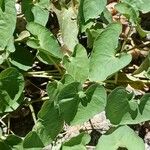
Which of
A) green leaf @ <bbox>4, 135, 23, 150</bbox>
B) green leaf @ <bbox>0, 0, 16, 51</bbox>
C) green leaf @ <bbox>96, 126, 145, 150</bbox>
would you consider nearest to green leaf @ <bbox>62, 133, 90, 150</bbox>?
green leaf @ <bbox>96, 126, 145, 150</bbox>

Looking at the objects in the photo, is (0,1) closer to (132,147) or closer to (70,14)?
(70,14)

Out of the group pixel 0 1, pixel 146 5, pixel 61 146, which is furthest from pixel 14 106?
pixel 146 5

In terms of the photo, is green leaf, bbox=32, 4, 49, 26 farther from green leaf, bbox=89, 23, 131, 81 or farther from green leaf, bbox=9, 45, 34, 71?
green leaf, bbox=89, 23, 131, 81

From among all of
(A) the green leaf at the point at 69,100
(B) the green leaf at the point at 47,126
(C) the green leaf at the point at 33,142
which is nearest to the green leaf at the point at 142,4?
(A) the green leaf at the point at 69,100

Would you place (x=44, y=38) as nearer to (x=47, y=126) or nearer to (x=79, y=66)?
(x=79, y=66)

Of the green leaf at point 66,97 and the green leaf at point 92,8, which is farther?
the green leaf at point 92,8

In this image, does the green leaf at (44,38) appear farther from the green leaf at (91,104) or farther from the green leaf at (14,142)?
the green leaf at (14,142)

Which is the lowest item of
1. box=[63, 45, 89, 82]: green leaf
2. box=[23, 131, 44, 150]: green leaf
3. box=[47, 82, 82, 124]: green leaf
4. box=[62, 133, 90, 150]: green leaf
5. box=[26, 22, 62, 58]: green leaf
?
box=[62, 133, 90, 150]: green leaf
